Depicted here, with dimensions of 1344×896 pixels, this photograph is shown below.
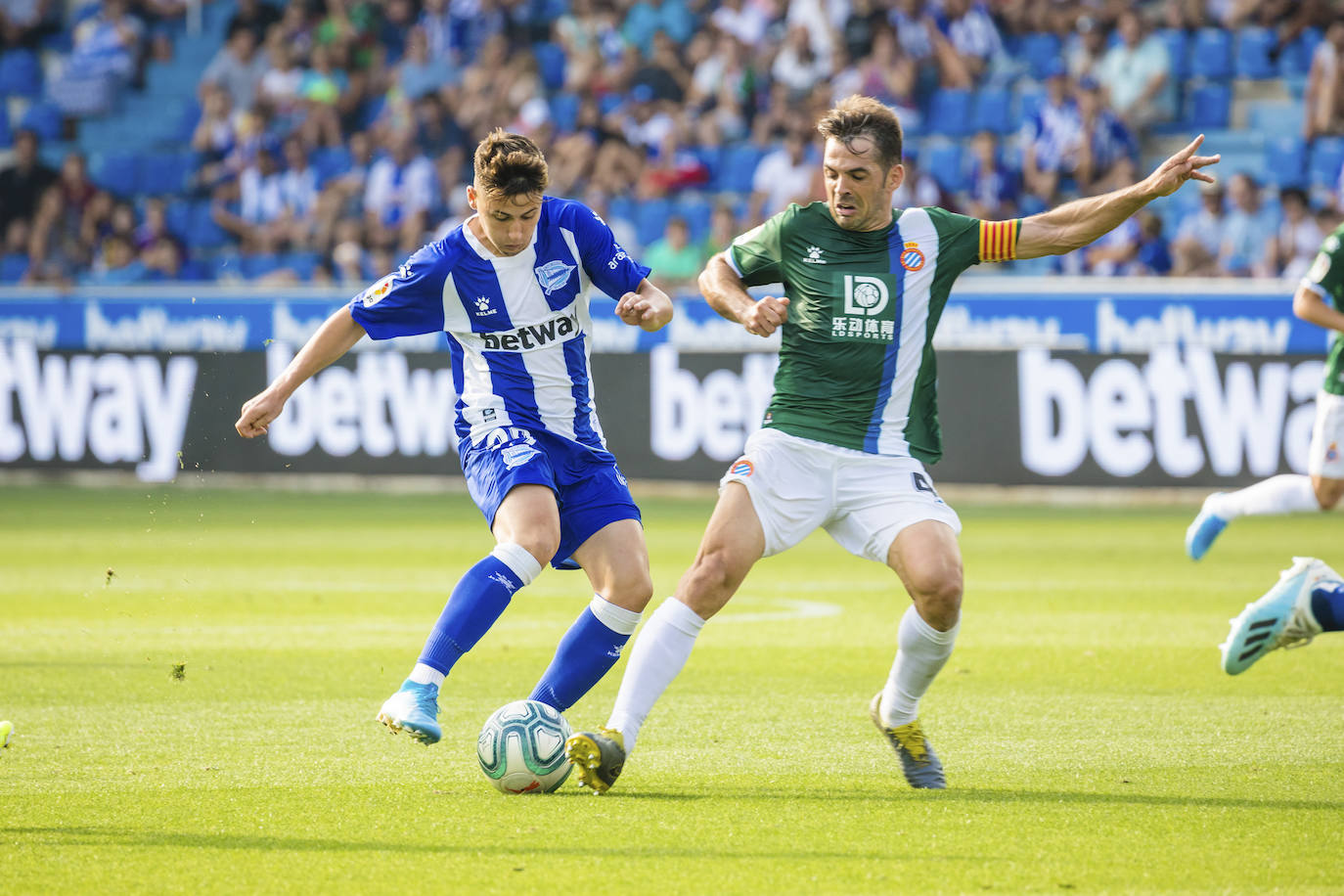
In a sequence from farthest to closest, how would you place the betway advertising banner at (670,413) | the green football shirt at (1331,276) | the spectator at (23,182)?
the spectator at (23,182), the betway advertising banner at (670,413), the green football shirt at (1331,276)

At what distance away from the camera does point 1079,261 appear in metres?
17.1

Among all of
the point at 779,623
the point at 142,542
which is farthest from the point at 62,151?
the point at 779,623

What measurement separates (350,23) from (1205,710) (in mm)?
18413

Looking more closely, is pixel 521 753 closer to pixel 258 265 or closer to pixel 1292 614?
pixel 1292 614

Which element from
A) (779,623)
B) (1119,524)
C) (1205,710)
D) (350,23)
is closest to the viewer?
(1205,710)

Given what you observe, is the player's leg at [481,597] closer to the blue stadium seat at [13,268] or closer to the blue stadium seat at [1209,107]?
the blue stadium seat at [1209,107]

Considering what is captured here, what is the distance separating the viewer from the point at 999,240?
5598 millimetres

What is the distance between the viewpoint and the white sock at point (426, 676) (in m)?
4.96

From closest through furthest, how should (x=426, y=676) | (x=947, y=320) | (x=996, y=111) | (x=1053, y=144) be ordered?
(x=426, y=676), (x=947, y=320), (x=1053, y=144), (x=996, y=111)

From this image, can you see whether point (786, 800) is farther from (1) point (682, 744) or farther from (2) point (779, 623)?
(2) point (779, 623)

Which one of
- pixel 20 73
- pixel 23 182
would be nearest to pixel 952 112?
pixel 23 182

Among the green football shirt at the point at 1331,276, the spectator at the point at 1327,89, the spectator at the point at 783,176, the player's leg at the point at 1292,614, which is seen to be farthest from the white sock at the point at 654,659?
the spectator at the point at 1327,89

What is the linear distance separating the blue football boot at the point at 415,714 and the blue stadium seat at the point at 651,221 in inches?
566

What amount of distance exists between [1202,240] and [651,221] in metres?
5.96
